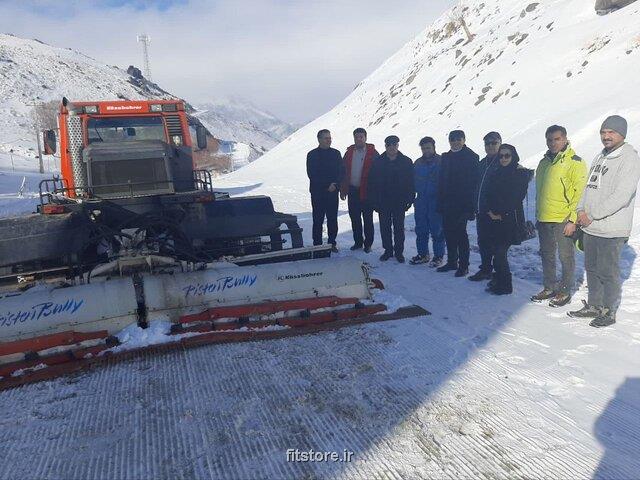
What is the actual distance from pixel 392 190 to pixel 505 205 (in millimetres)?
2125

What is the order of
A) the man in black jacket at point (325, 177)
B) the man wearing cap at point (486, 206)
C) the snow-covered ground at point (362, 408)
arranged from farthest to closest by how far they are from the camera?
the man in black jacket at point (325, 177), the man wearing cap at point (486, 206), the snow-covered ground at point (362, 408)

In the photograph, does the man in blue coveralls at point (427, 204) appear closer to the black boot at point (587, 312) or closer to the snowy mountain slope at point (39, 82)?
the black boot at point (587, 312)

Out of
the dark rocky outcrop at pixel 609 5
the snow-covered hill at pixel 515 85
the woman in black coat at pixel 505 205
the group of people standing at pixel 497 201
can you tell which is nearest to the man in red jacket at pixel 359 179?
the group of people standing at pixel 497 201

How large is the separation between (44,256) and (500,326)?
5.02 meters

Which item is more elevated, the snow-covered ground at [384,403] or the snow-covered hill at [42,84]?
the snow-covered hill at [42,84]

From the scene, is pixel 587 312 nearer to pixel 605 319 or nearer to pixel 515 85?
pixel 605 319

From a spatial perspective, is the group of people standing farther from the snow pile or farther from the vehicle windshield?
the snow pile

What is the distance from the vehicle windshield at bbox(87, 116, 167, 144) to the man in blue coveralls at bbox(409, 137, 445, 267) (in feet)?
13.4

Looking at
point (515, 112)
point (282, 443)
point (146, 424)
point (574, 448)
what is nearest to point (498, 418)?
point (574, 448)

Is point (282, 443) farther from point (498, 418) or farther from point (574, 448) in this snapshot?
point (574, 448)

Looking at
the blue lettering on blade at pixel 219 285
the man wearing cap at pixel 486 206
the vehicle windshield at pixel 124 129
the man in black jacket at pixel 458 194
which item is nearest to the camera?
the blue lettering on blade at pixel 219 285

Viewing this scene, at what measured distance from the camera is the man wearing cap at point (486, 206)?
5.80 meters

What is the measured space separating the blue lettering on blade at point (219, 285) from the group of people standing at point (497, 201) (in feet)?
9.82

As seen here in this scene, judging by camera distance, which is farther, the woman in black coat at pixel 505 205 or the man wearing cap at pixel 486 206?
the man wearing cap at pixel 486 206
